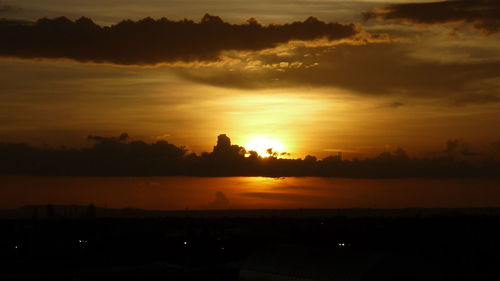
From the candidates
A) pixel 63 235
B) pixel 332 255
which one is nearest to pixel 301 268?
pixel 332 255

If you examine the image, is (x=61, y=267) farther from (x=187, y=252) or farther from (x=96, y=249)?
(x=96, y=249)

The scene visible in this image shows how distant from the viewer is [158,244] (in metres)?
158

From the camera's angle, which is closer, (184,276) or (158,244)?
(184,276)

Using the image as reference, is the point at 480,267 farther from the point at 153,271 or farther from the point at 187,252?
the point at 187,252

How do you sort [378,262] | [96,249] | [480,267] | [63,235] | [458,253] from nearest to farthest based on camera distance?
[378,262], [480,267], [458,253], [96,249], [63,235]

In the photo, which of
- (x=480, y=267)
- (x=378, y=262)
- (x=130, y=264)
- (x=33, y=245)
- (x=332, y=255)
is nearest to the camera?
(x=378, y=262)

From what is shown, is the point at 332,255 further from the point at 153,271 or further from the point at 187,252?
the point at 187,252

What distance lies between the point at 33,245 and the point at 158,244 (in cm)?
2273

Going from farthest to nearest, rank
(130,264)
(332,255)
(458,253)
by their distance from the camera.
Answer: (458,253) → (130,264) → (332,255)

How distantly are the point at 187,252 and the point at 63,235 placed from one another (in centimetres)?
6954

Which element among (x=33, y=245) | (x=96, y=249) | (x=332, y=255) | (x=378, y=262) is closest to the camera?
(x=378, y=262)

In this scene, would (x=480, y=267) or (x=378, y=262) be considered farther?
(x=480, y=267)

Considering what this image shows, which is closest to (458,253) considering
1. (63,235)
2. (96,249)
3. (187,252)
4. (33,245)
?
(187,252)

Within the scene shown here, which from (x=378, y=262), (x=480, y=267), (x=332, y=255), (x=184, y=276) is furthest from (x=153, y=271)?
(x=480, y=267)
